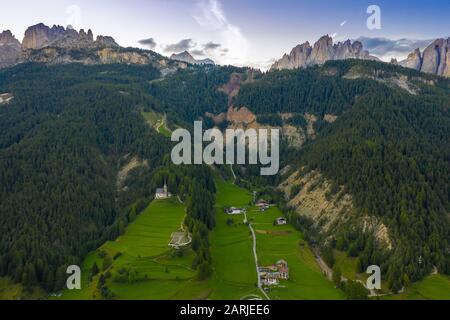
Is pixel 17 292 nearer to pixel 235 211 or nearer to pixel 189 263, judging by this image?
pixel 189 263

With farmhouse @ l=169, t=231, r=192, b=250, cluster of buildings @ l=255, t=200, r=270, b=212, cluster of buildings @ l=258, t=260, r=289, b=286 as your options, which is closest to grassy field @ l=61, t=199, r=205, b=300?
farmhouse @ l=169, t=231, r=192, b=250

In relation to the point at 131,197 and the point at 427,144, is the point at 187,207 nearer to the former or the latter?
the point at 131,197

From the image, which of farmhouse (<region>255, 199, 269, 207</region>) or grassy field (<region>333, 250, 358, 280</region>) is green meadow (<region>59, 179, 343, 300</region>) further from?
farmhouse (<region>255, 199, 269, 207</region>)

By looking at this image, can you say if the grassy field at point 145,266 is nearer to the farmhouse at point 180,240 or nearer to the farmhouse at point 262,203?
the farmhouse at point 180,240

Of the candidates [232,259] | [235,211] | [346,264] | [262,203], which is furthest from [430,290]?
[262,203]

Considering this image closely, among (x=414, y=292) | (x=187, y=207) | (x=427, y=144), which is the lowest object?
(x=414, y=292)
